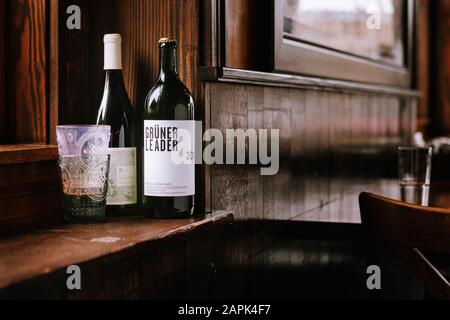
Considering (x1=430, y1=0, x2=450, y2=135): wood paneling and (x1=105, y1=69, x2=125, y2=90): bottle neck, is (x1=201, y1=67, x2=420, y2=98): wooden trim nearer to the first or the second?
(x1=105, y1=69, x2=125, y2=90): bottle neck

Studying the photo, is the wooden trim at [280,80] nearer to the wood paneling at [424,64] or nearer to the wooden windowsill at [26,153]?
the wooden windowsill at [26,153]

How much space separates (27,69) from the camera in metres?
1.25

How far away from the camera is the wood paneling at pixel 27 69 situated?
4.09 feet

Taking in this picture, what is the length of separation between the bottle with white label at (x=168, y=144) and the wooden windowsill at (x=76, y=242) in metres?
0.04

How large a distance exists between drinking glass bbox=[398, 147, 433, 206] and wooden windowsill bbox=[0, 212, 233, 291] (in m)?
Result: 0.90

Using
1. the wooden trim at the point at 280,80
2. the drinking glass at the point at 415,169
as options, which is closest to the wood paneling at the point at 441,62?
the wooden trim at the point at 280,80

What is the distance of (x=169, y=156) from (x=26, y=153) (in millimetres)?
267

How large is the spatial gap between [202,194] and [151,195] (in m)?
0.13

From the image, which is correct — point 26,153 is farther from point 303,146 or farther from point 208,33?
point 303,146

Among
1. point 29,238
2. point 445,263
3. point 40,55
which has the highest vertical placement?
point 40,55
